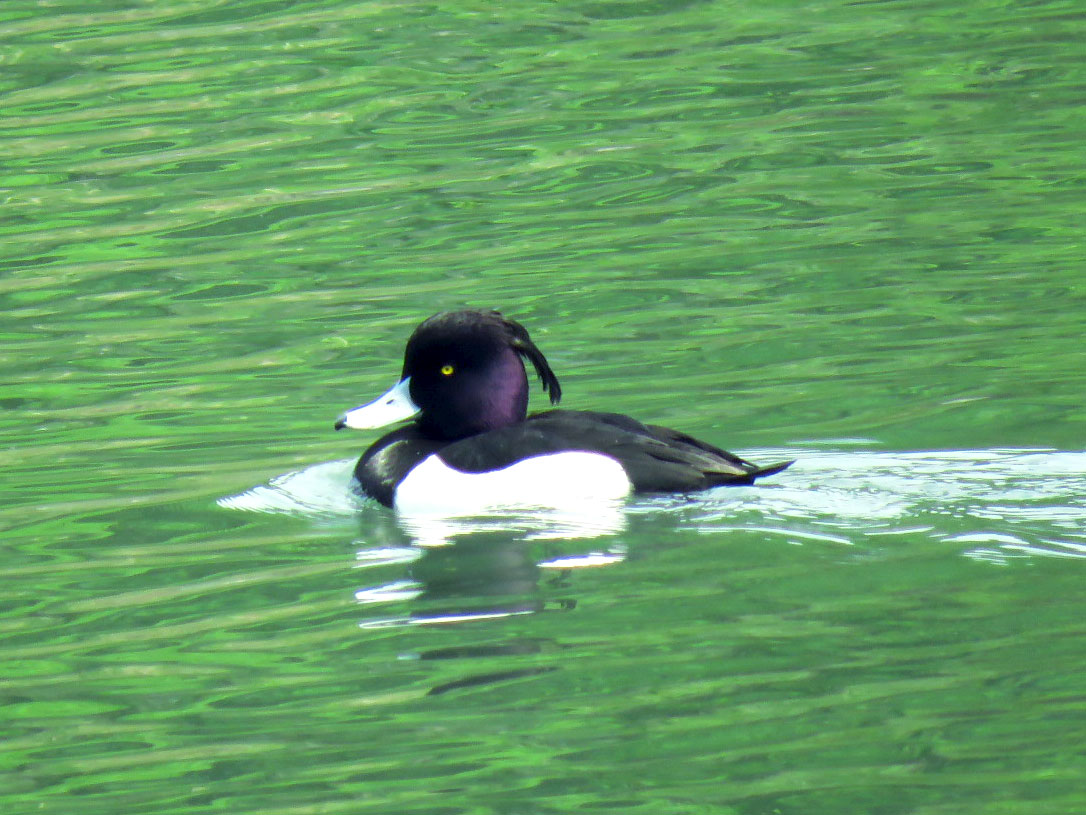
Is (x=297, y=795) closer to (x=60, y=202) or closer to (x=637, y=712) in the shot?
(x=637, y=712)

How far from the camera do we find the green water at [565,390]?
4574 mm

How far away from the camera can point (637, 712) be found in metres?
4.67

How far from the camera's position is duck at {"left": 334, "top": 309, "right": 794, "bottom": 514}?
6383 mm

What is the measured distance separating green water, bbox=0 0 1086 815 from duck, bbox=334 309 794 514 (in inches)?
4.9

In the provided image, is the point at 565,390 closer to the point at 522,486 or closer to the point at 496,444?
the point at 496,444

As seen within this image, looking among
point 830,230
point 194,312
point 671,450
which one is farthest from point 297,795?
point 830,230

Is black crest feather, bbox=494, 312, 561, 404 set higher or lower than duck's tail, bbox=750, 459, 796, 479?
higher

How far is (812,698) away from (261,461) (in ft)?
10.1

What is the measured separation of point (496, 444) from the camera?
6559mm

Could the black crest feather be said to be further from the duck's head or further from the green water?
the green water

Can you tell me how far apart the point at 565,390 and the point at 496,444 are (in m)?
1.50

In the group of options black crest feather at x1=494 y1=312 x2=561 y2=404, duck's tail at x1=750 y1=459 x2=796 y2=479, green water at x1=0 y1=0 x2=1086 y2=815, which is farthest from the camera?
black crest feather at x1=494 y1=312 x2=561 y2=404

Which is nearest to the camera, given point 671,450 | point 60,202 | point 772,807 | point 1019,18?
point 772,807

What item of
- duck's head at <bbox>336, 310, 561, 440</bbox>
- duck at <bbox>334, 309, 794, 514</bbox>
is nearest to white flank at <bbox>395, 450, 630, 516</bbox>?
duck at <bbox>334, 309, 794, 514</bbox>
